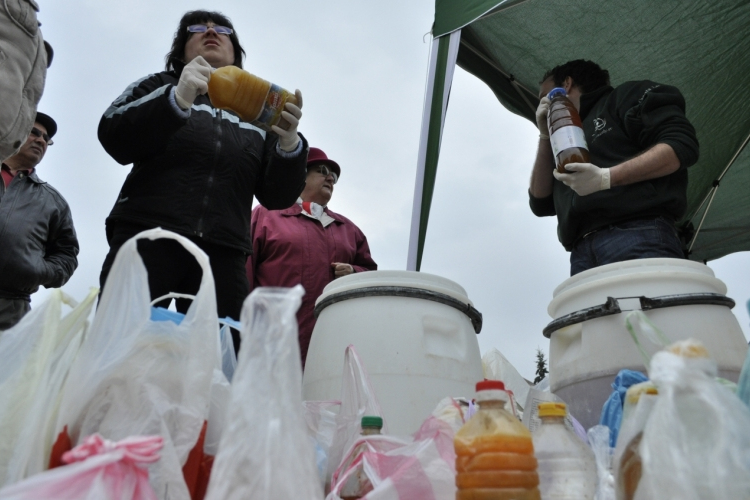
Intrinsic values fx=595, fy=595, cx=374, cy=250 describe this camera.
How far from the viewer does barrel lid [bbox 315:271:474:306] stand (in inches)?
52.4

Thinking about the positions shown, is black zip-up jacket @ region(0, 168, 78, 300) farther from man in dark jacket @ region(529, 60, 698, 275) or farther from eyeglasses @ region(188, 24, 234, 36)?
man in dark jacket @ region(529, 60, 698, 275)

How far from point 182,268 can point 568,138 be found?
1.06 m

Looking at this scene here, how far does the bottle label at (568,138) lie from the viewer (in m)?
1.60

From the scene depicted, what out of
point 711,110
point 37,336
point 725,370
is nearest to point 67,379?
point 37,336

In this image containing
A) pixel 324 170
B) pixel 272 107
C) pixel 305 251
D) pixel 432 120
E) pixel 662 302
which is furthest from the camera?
pixel 324 170

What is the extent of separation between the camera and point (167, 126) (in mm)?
1452

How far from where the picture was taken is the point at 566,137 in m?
1.60

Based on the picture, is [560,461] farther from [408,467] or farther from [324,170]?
[324,170]

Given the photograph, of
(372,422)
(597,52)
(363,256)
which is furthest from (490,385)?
(597,52)

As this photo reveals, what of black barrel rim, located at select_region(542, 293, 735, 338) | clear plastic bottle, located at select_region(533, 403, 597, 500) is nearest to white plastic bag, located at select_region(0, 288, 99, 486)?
clear plastic bottle, located at select_region(533, 403, 597, 500)

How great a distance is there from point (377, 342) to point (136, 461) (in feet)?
2.45

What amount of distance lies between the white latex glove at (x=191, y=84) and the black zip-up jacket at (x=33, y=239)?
125 centimetres

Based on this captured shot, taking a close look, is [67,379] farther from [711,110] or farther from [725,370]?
[711,110]

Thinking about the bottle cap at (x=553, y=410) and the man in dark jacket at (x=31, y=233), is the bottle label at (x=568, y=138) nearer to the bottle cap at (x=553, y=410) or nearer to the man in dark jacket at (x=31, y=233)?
the bottle cap at (x=553, y=410)
